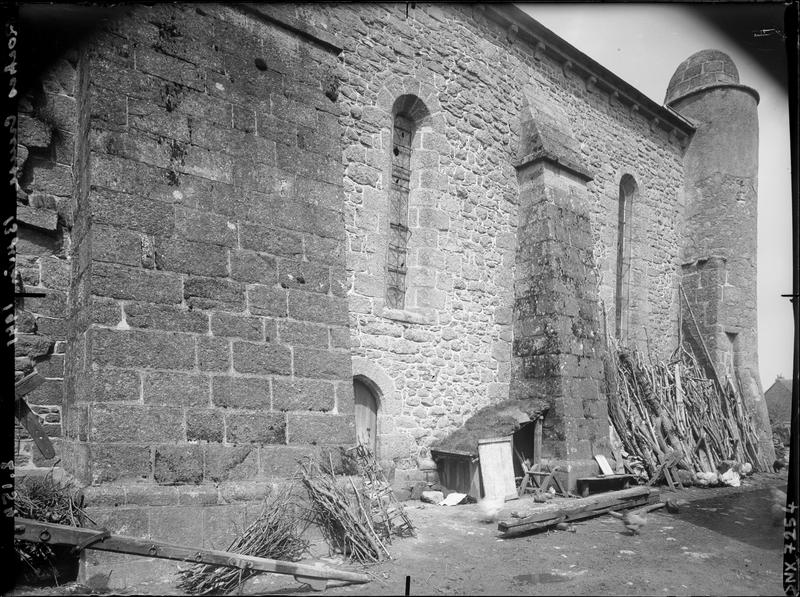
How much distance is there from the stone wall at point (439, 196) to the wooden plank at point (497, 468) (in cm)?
80

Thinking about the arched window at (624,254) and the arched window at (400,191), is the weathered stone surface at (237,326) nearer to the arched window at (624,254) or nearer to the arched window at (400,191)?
the arched window at (400,191)

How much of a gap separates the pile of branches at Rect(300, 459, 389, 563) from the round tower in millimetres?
10659

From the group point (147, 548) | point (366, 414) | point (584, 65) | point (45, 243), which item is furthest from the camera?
point (584, 65)

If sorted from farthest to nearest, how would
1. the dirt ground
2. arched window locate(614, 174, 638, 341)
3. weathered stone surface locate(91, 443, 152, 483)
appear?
arched window locate(614, 174, 638, 341) < the dirt ground < weathered stone surface locate(91, 443, 152, 483)

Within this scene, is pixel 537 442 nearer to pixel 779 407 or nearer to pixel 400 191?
pixel 400 191

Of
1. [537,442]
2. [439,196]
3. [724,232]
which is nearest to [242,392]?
[439,196]

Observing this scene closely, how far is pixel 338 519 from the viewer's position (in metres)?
4.81

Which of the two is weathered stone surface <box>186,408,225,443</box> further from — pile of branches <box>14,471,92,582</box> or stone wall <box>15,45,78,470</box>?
stone wall <box>15,45,78,470</box>

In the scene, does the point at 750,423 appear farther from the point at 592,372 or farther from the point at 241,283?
the point at 241,283

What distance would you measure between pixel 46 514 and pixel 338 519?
212cm

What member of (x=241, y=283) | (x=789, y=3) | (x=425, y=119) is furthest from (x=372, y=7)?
(x=789, y=3)

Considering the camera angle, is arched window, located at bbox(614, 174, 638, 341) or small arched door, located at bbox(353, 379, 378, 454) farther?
arched window, located at bbox(614, 174, 638, 341)

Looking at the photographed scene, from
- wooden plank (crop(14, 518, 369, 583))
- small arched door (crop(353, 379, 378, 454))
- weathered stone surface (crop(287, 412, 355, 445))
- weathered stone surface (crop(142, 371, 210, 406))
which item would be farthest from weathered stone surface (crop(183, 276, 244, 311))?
small arched door (crop(353, 379, 378, 454))

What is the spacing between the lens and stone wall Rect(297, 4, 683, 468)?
25.2 ft
